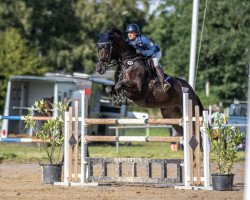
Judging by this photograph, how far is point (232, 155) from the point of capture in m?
13.5

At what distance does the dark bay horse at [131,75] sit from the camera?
Result: 15398 millimetres

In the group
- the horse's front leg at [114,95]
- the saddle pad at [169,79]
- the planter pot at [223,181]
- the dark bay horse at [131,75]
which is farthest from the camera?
the saddle pad at [169,79]

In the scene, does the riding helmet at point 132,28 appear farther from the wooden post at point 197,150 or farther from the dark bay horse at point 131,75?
the wooden post at point 197,150

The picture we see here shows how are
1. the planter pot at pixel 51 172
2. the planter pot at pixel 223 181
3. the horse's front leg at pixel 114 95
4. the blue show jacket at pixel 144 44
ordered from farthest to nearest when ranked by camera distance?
the blue show jacket at pixel 144 44
the horse's front leg at pixel 114 95
the planter pot at pixel 51 172
the planter pot at pixel 223 181

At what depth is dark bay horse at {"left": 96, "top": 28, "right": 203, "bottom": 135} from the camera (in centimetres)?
1540

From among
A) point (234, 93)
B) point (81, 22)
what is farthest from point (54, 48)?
point (234, 93)

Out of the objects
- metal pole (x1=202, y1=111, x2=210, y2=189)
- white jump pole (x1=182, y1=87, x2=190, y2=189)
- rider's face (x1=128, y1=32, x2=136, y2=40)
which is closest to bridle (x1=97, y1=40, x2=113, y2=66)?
rider's face (x1=128, y1=32, x2=136, y2=40)

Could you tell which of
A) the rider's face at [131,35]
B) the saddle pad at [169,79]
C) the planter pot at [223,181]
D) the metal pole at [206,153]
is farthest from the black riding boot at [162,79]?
the planter pot at [223,181]

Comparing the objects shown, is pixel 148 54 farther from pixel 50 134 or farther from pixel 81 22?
pixel 81 22

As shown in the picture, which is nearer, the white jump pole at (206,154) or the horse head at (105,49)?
the white jump pole at (206,154)

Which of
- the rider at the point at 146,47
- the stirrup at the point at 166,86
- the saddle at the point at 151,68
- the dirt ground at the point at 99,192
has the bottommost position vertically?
the dirt ground at the point at 99,192

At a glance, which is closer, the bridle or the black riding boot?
the bridle

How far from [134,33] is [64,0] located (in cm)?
5007

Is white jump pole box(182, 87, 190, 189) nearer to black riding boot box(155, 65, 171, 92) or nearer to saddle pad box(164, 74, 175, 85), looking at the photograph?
black riding boot box(155, 65, 171, 92)
